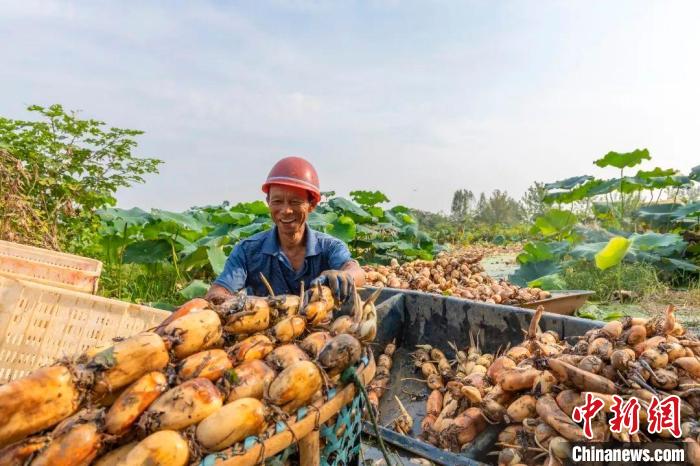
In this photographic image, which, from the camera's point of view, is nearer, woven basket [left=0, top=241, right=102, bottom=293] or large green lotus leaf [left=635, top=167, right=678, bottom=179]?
woven basket [left=0, top=241, right=102, bottom=293]

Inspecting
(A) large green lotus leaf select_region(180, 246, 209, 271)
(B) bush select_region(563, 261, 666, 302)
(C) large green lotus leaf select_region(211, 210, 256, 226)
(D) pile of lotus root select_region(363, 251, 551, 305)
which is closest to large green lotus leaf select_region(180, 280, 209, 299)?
(A) large green lotus leaf select_region(180, 246, 209, 271)

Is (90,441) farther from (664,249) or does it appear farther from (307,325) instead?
(664,249)

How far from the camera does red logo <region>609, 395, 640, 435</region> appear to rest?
211cm

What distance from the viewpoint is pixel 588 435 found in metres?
2.10

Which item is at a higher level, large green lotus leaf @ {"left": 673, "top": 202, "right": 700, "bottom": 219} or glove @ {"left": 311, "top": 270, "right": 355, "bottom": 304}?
large green lotus leaf @ {"left": 673, "top": 202, "right": 700, "bottom": 219}

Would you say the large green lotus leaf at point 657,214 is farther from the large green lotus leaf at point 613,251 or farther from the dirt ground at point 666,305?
the large green lotus leaf at point 613,251

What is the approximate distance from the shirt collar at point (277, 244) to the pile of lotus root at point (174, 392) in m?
1.83

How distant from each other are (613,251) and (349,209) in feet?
18.6

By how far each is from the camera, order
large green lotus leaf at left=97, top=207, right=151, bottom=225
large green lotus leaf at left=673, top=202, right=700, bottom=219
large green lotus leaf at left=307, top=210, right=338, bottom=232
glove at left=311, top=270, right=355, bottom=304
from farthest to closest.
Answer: large green lotus leaf at left=673, top=202, right=700, bottom=219 < large green lotus leaf at left=307, top=210, right=338, bottom=232 < large green lotus leaf at left=97, top=207, right=151, bottom=225 < glove at left=311, top=270, right=355, bottom=304

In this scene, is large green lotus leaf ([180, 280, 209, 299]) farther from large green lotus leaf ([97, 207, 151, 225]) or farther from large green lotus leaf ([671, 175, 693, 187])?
large green lotus leaf ([671, 175, 693, 187])

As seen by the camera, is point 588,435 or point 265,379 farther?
point 588,435

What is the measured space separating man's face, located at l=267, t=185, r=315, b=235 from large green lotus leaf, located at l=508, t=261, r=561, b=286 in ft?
18.1

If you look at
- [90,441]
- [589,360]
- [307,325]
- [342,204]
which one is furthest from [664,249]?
[90,441]

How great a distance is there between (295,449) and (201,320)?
469 millimetres
